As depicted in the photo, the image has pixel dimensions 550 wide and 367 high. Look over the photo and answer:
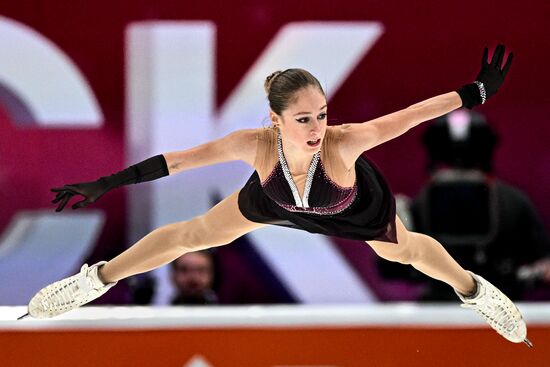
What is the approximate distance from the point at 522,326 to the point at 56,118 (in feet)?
10.2

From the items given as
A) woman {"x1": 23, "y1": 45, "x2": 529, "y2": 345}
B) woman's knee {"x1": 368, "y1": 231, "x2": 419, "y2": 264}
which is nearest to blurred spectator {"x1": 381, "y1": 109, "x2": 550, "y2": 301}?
woman {"x1": 23, "y1": 45, "x2": 529, "y2": 345}

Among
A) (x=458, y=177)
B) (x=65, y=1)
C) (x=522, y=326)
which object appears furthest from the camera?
(x=65, y=1)

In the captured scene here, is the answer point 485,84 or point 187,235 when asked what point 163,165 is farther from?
point 485,84

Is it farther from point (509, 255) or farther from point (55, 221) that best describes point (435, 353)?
point (55, 221)

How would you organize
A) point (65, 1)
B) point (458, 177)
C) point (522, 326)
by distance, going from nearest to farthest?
point (522, 326)
point (458, 177)
point (65, 1)

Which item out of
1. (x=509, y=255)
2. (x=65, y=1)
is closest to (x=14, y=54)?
(x=65, y=1)

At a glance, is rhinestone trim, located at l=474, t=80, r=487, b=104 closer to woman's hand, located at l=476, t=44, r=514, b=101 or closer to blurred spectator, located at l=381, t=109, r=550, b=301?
woman's hand, located at l=476, t=44, r=514, b=101

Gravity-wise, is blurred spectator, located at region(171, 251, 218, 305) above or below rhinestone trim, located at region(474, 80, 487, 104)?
below

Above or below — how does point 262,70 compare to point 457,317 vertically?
above

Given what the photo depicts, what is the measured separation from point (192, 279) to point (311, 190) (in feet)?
6.15

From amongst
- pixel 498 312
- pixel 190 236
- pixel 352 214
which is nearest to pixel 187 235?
pixel 190 236

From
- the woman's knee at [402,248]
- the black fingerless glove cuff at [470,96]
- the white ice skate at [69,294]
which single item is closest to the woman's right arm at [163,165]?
the white ice skate at [69,294]

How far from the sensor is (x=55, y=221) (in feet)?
18.1

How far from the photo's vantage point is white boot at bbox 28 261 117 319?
11.8 ft
